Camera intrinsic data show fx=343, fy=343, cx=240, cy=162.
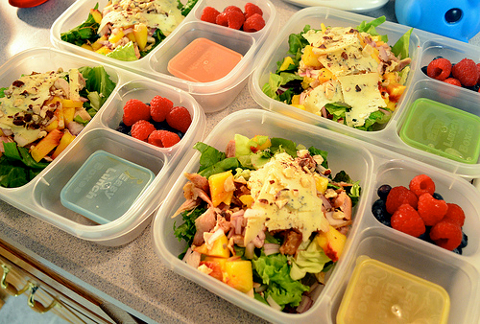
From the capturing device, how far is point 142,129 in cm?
123

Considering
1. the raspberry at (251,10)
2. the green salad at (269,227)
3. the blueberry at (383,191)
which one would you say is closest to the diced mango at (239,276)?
the green salad at (269,227)

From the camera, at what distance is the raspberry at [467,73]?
130cm

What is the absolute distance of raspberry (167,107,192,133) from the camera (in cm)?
123

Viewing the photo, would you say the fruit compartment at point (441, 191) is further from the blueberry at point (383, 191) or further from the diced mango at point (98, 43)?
the diced mango at point (98, 43)

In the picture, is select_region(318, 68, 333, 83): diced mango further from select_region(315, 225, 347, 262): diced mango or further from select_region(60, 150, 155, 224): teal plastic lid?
select_region(60, 150, 155, 224): teal plastic lid

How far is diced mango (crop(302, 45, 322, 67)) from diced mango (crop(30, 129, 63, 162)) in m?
0.97

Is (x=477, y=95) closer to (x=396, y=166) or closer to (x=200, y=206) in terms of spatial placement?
(x=396, y=166)

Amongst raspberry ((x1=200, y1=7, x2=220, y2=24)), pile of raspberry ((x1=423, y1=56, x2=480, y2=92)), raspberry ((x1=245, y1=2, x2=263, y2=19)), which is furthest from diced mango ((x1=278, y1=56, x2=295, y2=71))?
pile of raspberry ((x1=423, y1=56, x2=480, y2=92))

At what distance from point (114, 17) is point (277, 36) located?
75 cm

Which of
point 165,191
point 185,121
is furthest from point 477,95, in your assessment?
point 165,191

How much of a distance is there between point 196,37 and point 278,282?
1183 millimetres

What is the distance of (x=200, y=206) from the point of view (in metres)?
1.06

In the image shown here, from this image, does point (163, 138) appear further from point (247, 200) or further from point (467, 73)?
point (467, 73)

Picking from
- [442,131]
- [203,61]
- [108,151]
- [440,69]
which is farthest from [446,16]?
[108,151]
